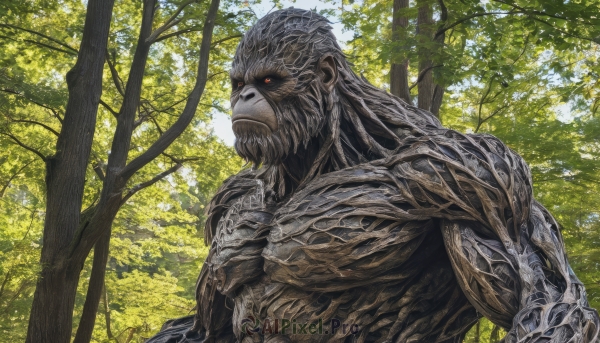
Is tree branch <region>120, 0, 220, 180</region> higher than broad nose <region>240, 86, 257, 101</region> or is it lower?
higher

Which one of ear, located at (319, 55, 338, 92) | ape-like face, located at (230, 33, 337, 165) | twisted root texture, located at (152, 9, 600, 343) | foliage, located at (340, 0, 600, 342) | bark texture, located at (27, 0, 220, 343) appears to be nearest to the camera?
twisted root texture, located at (152, 9, 600, 343)

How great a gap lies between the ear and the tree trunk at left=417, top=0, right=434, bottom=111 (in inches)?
94.8

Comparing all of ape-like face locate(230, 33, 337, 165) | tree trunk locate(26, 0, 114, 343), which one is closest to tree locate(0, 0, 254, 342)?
tree trunk locate(26, 0, 114, 343)

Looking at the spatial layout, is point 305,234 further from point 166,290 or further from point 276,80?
point 166,290

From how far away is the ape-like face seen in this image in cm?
250

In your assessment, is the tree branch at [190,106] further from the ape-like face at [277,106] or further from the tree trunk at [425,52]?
the ape-like face at [277,106]

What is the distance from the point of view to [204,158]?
32.0 ft

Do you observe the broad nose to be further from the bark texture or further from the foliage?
the bark texture

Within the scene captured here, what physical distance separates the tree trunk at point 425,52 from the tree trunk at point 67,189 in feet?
11.8

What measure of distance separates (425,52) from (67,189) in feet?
13.5

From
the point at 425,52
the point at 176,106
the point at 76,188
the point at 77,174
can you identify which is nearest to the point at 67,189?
the point at 76,188

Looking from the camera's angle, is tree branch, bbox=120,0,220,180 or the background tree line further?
tree branch, bbox=120,0,220,180

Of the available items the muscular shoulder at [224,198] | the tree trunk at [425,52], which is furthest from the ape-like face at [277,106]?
the tree trunk at [425,52]

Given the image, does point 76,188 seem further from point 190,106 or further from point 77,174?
point 190,106
